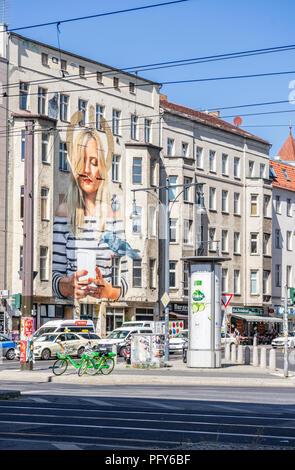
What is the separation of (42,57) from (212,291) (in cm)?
2829

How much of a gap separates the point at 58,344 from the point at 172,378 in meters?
15.7

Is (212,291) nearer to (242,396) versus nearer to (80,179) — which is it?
(242,396)

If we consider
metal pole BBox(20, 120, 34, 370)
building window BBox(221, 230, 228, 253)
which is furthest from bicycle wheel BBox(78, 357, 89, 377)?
building window BBox(221, 230, 228, 253)

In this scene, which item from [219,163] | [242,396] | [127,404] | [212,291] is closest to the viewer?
[127,404]

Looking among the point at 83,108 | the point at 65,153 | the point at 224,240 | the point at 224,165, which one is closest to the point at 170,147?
the point at 224,165

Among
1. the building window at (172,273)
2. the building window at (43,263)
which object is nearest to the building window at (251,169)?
the building window at (172,273)

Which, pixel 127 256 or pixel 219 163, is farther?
pixel 219 163

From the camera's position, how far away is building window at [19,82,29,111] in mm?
56031

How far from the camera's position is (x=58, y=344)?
44281mm

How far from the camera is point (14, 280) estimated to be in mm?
55125

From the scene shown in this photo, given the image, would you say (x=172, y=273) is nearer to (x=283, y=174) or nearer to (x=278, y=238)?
(x=278, y=238)

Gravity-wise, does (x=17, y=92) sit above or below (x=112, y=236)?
above

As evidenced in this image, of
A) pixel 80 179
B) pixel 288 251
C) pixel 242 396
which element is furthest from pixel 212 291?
pixel 288 251

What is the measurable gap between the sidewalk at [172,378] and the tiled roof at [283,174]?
1880 inches
